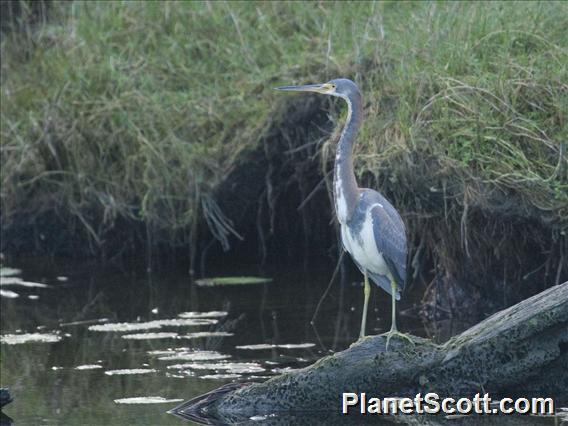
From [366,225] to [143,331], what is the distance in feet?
7.58

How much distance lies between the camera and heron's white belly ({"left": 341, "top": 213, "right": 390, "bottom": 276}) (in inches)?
241

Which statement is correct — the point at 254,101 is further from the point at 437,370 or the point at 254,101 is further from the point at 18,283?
the point at 437,370

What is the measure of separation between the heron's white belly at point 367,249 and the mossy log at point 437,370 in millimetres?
366

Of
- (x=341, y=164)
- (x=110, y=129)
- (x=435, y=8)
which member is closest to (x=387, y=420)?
(x=341, y=164)

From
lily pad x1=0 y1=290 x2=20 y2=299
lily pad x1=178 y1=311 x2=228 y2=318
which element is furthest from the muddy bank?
lily pad x1=178 y1=311 x2=228 y2=318

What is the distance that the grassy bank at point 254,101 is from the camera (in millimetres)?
7727

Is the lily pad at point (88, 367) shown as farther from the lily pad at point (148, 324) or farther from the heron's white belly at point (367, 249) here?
the heron's white belly at point (367, 249)

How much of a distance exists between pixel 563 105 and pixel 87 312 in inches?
129

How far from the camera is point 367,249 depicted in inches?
242

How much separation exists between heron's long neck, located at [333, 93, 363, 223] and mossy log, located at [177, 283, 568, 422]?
63cm

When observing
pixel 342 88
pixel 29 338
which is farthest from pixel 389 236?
pixel 29 338

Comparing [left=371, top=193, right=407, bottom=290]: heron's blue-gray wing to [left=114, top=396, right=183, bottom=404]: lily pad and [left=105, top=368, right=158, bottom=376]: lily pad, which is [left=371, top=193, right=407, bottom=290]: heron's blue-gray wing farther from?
[left=105, top=368, right=158, bottom=376]: lily pad

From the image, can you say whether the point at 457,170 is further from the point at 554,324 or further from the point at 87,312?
the point at 87,312

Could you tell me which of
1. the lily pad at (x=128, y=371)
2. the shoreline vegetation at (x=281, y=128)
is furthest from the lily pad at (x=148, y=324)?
the shoreline vegetation at (x=281, y=128)
